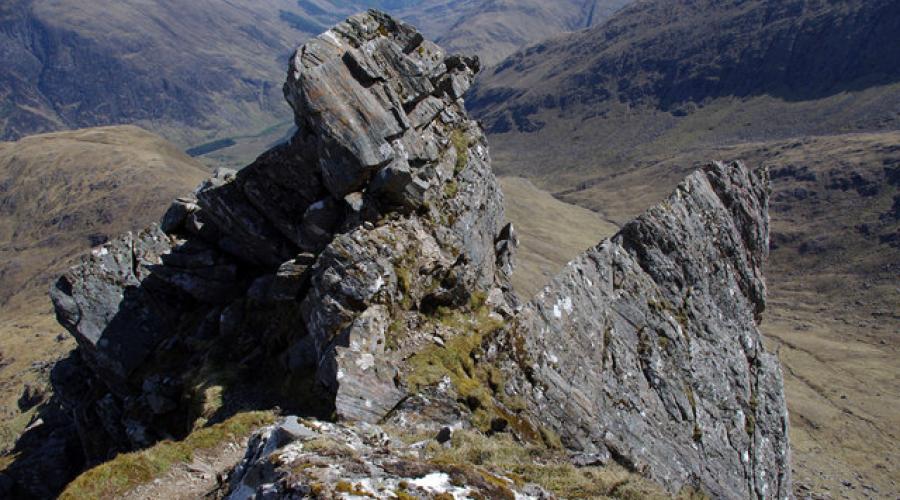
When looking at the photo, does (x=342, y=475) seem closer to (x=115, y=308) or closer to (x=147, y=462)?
(x=147, y=462)

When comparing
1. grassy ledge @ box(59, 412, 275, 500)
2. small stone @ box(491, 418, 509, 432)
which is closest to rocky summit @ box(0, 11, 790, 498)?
small stone @ box(491, 418, 509, 432)

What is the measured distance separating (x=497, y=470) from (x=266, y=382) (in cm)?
1558

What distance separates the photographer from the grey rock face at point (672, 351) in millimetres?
28250

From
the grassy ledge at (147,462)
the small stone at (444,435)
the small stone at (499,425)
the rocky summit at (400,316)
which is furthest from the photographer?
the rocky summit at (400,316)

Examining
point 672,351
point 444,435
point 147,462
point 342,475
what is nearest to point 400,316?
point 444,435

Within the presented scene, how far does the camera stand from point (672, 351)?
36.0 meters

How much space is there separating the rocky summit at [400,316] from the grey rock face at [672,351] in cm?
15

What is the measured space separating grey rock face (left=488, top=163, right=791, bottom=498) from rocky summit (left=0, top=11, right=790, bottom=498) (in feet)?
0.50

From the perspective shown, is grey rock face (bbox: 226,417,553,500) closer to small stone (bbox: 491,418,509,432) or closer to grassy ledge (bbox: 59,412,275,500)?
grassy ledge (bbox: 59,412,275,500)

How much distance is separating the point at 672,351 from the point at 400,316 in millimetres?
18117

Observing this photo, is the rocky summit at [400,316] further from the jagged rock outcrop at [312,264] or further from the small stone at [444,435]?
the small stone at [444,435]

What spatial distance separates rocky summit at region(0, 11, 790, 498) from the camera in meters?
24.6

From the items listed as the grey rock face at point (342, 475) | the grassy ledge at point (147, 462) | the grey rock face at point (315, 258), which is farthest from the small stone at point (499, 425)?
the grassy ledge at point (147, 462)

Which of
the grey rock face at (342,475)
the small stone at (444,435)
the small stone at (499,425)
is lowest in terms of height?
the small stone at (499,425)
